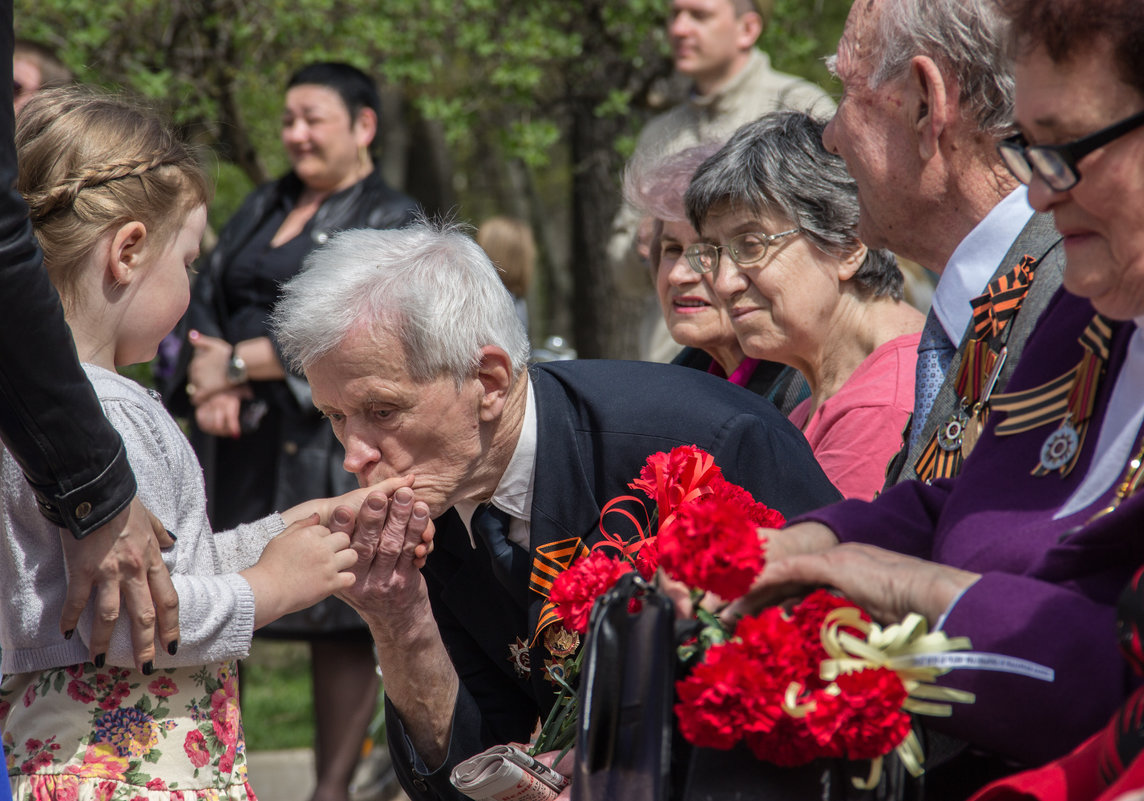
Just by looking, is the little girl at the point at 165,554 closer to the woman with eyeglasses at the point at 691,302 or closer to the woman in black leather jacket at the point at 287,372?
the woman with eyeglasses at the point at 691,302

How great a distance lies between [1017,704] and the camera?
1.72 metres

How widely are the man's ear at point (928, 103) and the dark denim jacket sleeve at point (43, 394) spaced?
1.78 meters

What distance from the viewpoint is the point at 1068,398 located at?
2.00 meters

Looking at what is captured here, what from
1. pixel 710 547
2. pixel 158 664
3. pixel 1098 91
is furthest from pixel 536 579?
pixel 1098 91

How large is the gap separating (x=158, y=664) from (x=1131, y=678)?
1.79 meters

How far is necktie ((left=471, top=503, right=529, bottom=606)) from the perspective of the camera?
9.75 feet

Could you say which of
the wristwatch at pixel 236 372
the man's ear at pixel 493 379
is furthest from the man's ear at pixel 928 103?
the wristwatch at pixel 236 372

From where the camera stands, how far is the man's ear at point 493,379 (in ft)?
9.64

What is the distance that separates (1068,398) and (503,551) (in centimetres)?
141

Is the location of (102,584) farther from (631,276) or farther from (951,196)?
(631,276)

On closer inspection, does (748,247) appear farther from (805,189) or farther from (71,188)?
(71,188)

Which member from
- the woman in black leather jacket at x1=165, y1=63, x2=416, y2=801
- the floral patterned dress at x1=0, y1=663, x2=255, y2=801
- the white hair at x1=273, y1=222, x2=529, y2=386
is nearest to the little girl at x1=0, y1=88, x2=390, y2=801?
the floral patterned dress at x1=0, y1=663, x2=255, y2=801

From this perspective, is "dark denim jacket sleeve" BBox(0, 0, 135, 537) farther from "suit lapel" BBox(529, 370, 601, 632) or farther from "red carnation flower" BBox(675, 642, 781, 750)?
"red carnation flower" BBox(675, 642, 781, 750)

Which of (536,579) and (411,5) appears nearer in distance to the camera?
(536,579)
